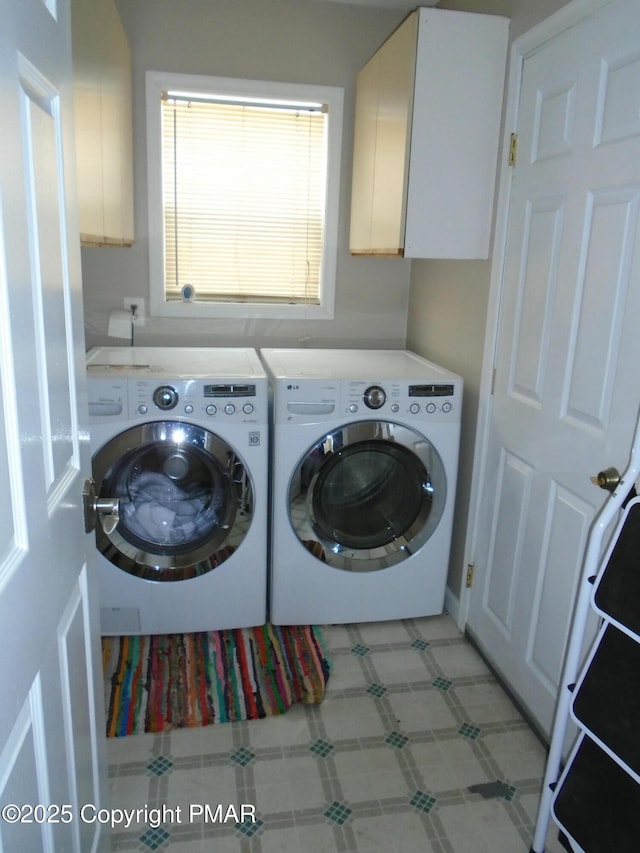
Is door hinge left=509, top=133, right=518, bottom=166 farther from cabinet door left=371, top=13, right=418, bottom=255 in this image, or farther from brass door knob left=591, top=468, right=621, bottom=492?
brass door knob left=591, top=468, right=621, bottom=492

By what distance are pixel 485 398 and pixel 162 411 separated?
Result: 1.07 meters

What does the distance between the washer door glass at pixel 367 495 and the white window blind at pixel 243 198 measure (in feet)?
3.15

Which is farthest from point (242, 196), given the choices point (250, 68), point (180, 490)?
point (180, 490)

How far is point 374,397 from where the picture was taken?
7.25 feet

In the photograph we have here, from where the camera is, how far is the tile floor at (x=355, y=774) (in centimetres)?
161

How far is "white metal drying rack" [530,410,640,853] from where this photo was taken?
4.21 feet

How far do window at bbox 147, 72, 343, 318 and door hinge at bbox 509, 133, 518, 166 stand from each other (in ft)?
3.10

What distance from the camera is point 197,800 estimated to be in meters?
1.71

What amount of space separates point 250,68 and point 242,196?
0.49 meters

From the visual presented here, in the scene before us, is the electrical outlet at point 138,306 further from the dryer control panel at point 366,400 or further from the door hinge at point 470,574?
the door hinge at point 470,574

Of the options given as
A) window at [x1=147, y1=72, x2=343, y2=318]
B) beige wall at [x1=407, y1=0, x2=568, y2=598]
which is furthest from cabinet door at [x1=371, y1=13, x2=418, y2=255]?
window at [x1=147, y1=72, x2=343, y2=318]

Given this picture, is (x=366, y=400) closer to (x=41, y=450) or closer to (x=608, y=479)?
(x=608, y=479)

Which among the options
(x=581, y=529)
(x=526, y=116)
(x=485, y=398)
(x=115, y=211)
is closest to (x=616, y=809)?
(x=581, y=529)

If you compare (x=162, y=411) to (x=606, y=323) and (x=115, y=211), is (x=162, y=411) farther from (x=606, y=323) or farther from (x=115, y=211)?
(x=606, y=323)
